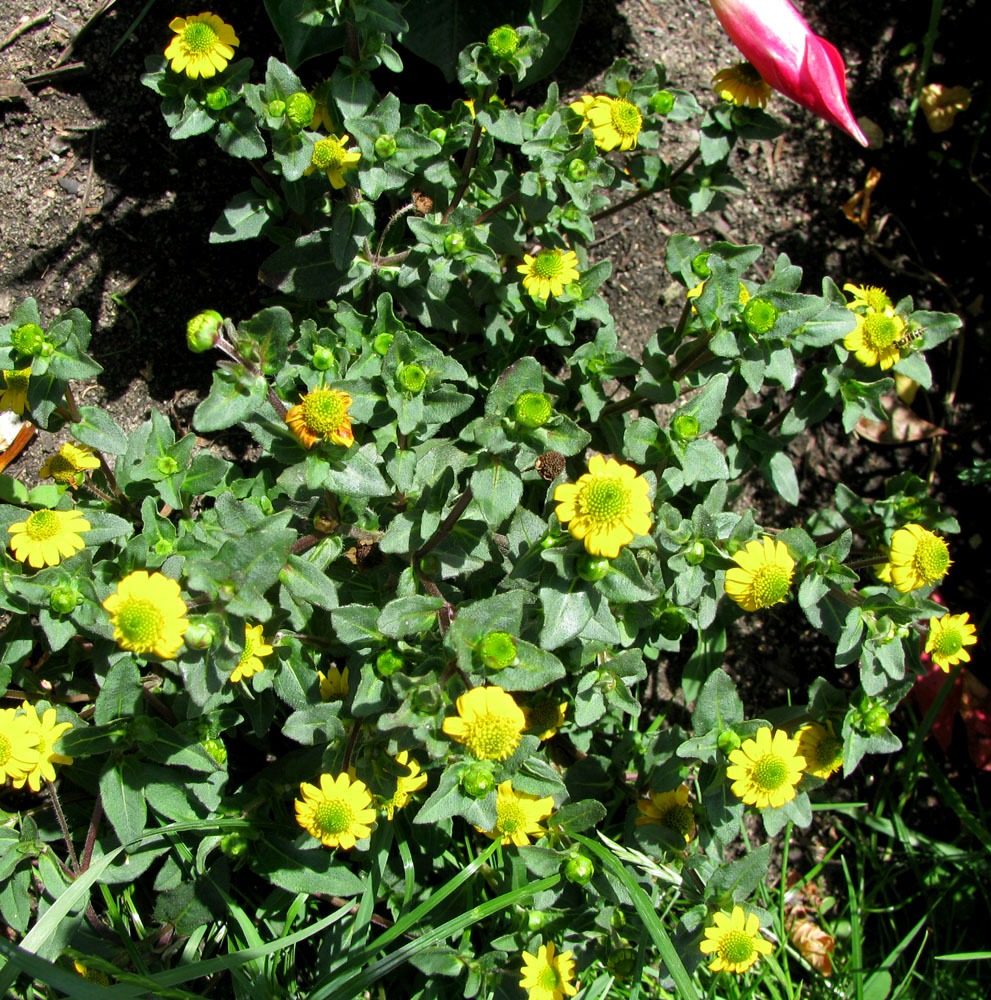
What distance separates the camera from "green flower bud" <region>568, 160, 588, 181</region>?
2.63 metres

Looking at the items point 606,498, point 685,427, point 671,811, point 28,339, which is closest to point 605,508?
point 606,498

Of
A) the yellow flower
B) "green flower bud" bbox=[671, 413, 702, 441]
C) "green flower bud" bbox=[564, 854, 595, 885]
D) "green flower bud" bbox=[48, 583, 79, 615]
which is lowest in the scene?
"green flower bud" bbox=[564, 854, 595, 885]

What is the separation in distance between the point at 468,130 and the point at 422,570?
4.53 ft

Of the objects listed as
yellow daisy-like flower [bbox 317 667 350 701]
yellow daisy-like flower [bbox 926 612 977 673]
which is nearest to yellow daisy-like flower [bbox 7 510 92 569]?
yellow daisy-like flower [bbox 317 667 350 701]

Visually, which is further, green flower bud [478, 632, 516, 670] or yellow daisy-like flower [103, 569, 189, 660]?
green flower bud [478, 632, 516, 670]

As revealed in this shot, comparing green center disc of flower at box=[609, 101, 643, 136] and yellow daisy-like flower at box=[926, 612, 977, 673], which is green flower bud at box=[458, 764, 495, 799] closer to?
yellow daisy-like flower at box=[926, 612, 977, 673]

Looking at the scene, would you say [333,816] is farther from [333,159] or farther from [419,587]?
[333,159]

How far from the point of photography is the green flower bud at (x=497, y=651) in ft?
6.77

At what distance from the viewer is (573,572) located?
7.01 ft

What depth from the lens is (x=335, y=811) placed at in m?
2.20

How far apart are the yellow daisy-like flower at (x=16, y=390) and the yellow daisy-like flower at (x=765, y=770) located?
2.26 m

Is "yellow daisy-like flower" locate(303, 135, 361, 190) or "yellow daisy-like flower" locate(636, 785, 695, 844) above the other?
"yellow daisy-like flower" locate(303, 135, 361, 190)

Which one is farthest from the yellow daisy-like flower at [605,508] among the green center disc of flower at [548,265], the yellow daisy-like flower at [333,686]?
the yellow daisy-like flower at [333,686]

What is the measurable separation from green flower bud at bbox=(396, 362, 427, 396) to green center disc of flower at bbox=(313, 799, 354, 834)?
3.56 feet
